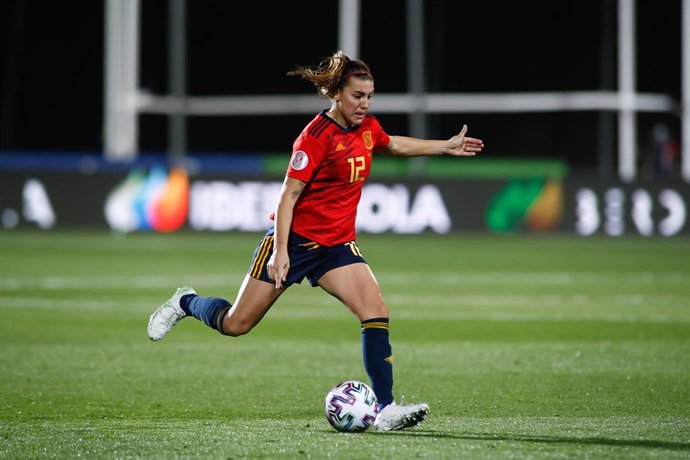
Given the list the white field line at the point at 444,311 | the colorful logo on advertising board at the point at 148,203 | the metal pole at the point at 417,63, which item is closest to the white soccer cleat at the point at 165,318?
the white field line at the point at 444,311

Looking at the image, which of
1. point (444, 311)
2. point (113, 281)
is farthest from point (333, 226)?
point (113, 281)

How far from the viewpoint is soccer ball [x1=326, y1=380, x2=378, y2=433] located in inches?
302

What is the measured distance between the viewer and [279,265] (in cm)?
781

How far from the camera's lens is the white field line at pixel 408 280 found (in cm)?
1773

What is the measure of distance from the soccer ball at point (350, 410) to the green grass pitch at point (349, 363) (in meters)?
0.10

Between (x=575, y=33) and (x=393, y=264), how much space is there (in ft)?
76.8

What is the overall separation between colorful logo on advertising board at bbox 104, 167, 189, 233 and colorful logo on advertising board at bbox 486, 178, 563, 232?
6.52 metres

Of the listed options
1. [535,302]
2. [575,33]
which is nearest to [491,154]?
[575,33]

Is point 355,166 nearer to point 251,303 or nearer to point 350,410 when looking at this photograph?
point 251,303

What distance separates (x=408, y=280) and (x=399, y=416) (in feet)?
36.8

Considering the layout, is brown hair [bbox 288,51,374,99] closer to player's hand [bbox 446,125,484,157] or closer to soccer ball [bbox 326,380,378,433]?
player's hand [bbox 446,125,484,157]

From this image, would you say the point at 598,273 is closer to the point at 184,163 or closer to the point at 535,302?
the point at 535,302

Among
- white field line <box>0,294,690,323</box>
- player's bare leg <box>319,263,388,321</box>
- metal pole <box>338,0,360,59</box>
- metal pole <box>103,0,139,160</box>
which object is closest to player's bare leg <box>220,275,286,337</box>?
player's bare leg <box>319,263,388,321</box>

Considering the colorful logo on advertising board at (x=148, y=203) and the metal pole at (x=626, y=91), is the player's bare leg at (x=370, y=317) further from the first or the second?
the metal pole at (x=626, y=91)
